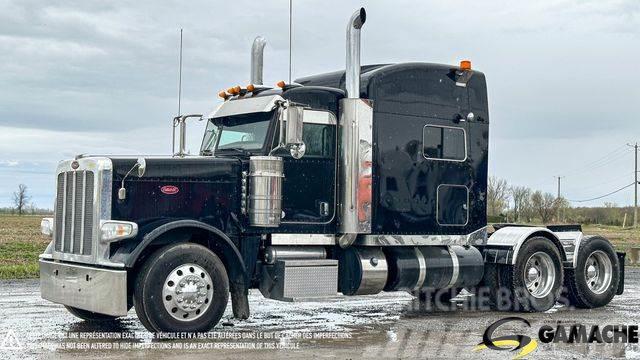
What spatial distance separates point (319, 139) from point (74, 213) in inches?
129

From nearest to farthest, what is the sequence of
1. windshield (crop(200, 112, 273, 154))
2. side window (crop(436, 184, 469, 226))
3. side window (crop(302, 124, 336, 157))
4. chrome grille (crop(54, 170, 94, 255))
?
1. chrome grille (crop(54, 170, 94, 255))
2. windshield (crop(200, 112, 273, 154))
3. side window (crop(302, 124, 336, 157))
4. side window (crop(436, 184, 469, 226))

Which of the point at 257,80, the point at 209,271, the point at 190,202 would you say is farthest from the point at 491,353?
the point at 257,80

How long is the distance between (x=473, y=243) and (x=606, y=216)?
91566 mm

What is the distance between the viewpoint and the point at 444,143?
12.2 m

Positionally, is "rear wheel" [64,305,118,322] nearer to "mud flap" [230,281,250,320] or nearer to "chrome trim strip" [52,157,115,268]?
"chrome trim strip" [52,157,115,268]

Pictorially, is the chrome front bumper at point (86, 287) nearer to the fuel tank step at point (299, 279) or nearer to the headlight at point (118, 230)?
the headlight at point (118, 230)

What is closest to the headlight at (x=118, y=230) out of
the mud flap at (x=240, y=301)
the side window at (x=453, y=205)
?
the mud flap at (x=240, y=301)

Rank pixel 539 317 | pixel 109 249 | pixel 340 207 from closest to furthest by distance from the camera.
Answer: pixel 109 249 → pixel 340 207 → pixel 539 317

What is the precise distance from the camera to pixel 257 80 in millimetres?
12406

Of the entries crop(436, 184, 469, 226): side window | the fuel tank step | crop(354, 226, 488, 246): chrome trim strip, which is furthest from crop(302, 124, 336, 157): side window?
crop(436, 184, 469, 226): side window

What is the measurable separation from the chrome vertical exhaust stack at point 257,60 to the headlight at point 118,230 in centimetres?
389

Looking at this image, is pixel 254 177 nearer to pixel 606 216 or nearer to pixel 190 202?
pixel 190 202

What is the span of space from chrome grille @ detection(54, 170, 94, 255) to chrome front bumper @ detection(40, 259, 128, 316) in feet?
0.81

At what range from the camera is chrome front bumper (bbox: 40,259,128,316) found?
29.8 ft
